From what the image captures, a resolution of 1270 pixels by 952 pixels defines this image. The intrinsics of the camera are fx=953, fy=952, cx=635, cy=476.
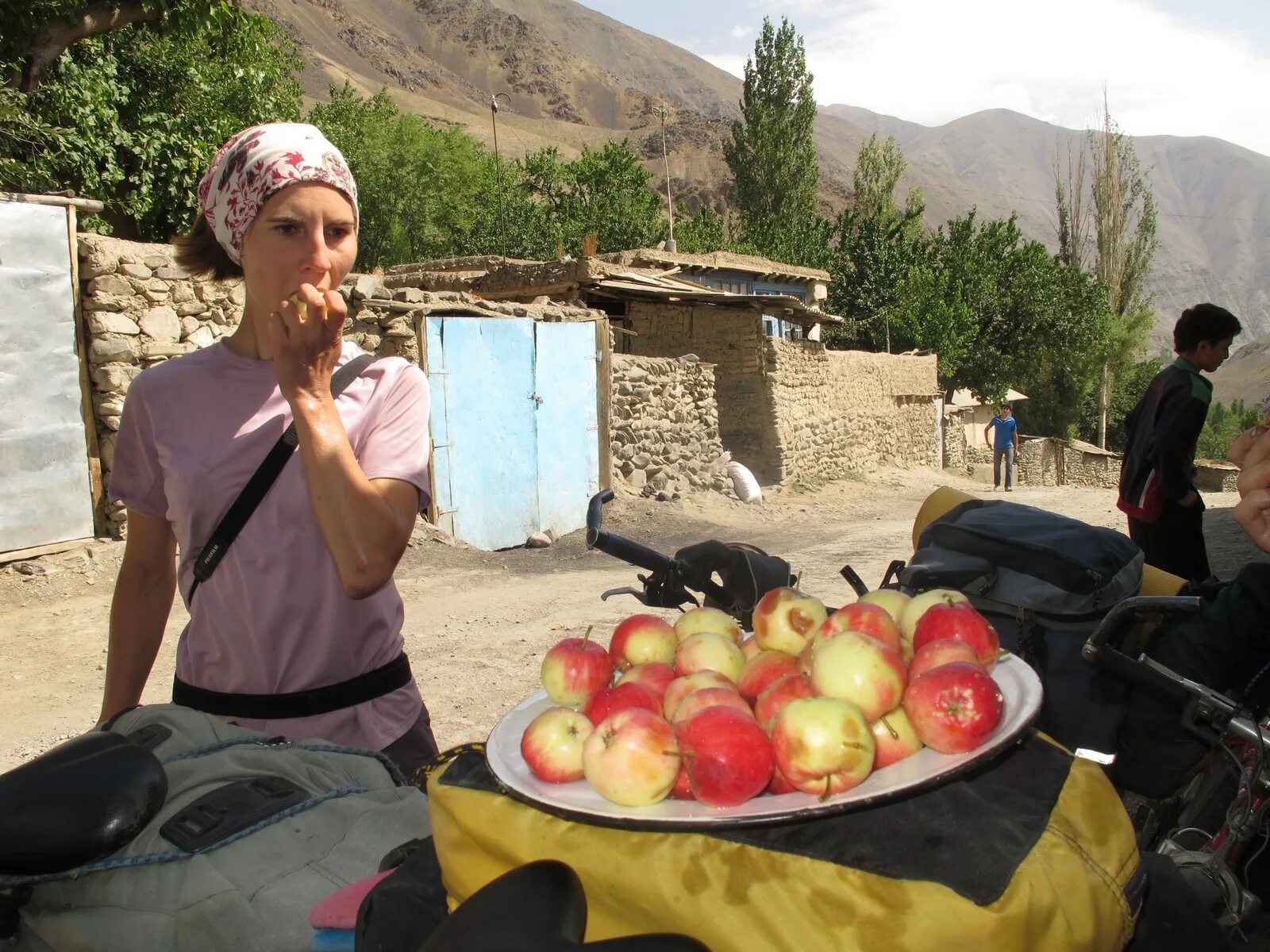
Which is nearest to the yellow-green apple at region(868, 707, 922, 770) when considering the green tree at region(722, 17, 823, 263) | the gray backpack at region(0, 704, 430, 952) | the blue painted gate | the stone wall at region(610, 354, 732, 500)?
the gray backpack at region(0, 704, 430, 952)

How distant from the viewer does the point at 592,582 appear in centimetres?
761

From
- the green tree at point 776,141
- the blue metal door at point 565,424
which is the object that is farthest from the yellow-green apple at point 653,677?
the green tree at point 776,141

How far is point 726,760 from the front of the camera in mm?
905

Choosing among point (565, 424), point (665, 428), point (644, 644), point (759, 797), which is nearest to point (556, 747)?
point (759, 797)

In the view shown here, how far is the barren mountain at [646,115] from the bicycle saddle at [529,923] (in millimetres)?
→ 70138

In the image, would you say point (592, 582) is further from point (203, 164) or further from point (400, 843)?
point (203, 164)

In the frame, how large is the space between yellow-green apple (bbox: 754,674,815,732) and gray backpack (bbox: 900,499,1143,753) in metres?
0.85

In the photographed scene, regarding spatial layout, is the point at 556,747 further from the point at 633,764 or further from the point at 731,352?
the point at 731,352

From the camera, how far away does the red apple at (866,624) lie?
114 cm

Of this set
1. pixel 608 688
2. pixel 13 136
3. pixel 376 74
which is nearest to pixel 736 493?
pixel 13 136

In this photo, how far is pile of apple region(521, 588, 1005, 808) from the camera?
2.96 feet

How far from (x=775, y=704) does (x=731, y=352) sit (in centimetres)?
1588

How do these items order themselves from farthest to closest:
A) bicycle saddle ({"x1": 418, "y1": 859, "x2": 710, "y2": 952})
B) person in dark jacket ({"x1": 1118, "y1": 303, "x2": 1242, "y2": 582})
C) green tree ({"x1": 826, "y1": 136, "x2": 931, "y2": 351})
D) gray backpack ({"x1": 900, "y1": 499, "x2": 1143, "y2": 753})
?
green tree ({"x1": 826, "y1": 136, "x2": 931, "y2": 351})
person in dark jacket ({"x1": 1118, "y1": 303, "x2": 1242, "y2": 582})
gray backpack ({"x1": 900, "y1": 499, "x2": 1143, "y2": 753})
bicycle saddle ({"x1": 418, "y1": 859, "x2": 710, "y2": 952})

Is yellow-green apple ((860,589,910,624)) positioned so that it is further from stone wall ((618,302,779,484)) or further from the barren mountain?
the barren mountain
